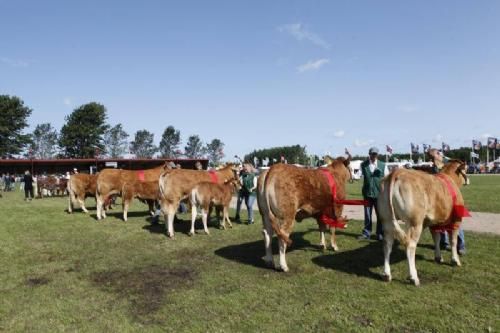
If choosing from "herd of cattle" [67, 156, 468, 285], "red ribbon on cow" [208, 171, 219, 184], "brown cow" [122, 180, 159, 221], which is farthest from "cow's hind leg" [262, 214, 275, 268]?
"brown cow" [122, 180, 159, 221]

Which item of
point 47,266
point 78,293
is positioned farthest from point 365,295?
point 47,266

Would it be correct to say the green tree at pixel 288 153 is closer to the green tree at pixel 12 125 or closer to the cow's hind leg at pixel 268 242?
the green tree at pixel 12 125

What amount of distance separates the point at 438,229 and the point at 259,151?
12307cm

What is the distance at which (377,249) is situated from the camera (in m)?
8.39

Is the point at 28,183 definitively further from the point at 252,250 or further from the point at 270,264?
the point at 270,264

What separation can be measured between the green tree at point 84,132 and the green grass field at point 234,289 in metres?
83.0

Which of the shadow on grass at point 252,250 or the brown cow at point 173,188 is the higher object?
the brown cow at point 173,188

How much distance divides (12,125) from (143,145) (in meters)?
53.0

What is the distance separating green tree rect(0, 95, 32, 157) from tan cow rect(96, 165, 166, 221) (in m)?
77.1

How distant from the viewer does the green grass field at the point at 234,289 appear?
190 inches

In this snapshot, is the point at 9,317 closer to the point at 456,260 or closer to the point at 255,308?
the point at 255,308

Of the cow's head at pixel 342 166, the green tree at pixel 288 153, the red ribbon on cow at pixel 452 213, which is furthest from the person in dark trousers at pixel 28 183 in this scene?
the green tree at pixel 288 153

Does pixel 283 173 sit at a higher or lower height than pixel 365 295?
higher

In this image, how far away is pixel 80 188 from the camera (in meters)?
16.7
